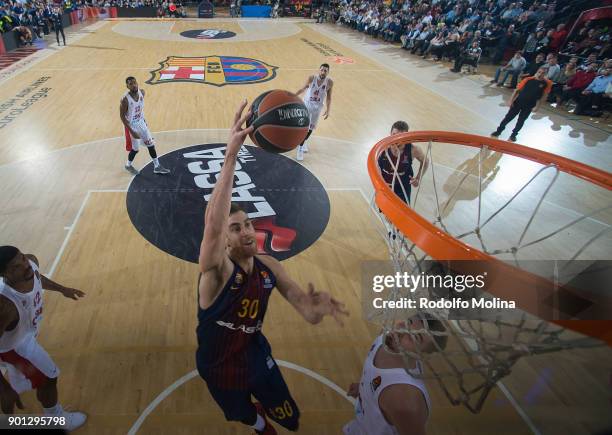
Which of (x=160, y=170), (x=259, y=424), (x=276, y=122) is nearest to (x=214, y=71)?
(x=160, y=170)

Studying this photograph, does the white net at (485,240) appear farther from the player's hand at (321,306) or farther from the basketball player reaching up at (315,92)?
the basketball player reaching up at (315,92)

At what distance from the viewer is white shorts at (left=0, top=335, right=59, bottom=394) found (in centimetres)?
243

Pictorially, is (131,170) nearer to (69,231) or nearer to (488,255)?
(69,231)

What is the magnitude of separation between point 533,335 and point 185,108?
9081mm

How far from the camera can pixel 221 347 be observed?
7.16 feet

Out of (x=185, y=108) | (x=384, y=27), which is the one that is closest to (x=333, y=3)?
(x=384, y=27)

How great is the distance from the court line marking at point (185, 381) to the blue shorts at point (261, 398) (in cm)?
81

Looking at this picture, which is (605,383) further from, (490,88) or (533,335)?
(490,88)

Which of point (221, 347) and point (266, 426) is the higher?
point (221, 347)

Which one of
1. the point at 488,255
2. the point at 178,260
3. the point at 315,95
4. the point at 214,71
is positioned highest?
the point at 488,255

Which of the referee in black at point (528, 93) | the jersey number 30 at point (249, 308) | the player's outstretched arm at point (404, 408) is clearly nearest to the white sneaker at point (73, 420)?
the jersey number 30 at point (249, 308)

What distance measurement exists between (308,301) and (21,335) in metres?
1.96

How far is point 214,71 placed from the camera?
12.5m

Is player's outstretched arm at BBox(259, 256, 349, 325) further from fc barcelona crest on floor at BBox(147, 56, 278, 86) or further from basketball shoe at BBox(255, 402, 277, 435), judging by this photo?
fc barcelona crest on floor at BBox(147, 56, 278, 86)
